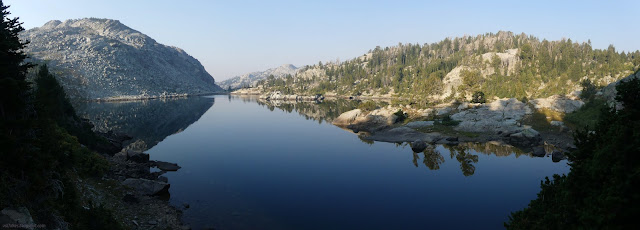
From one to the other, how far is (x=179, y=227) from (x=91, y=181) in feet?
45.9

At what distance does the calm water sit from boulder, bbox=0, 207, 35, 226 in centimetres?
1543

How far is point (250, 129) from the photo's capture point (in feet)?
314

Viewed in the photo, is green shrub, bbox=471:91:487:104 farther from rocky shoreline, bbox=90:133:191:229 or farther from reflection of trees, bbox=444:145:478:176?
rocky shoreline, bbox=90:133:191:229

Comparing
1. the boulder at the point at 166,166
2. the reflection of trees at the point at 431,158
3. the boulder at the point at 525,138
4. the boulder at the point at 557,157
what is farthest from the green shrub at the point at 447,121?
the boulder at the point at 166,166

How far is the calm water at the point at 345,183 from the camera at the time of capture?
103 ft

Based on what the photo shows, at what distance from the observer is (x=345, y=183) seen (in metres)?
42.8

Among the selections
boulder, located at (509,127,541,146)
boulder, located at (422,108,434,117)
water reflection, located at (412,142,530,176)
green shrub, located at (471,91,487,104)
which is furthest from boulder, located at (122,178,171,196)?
green shrub, located at (471,91,487,104)

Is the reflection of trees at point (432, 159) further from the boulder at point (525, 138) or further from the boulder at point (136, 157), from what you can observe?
the boulder at point (136, 157)

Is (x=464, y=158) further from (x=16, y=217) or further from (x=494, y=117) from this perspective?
(x=16, y=217)

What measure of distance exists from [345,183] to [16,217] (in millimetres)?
33948

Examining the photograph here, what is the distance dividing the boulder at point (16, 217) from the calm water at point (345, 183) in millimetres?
15434

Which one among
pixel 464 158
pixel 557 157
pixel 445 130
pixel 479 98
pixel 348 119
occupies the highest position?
pixel 479 98

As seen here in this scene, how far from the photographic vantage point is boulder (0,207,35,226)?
13345 millimetres

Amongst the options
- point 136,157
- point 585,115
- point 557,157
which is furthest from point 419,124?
point 136,157
